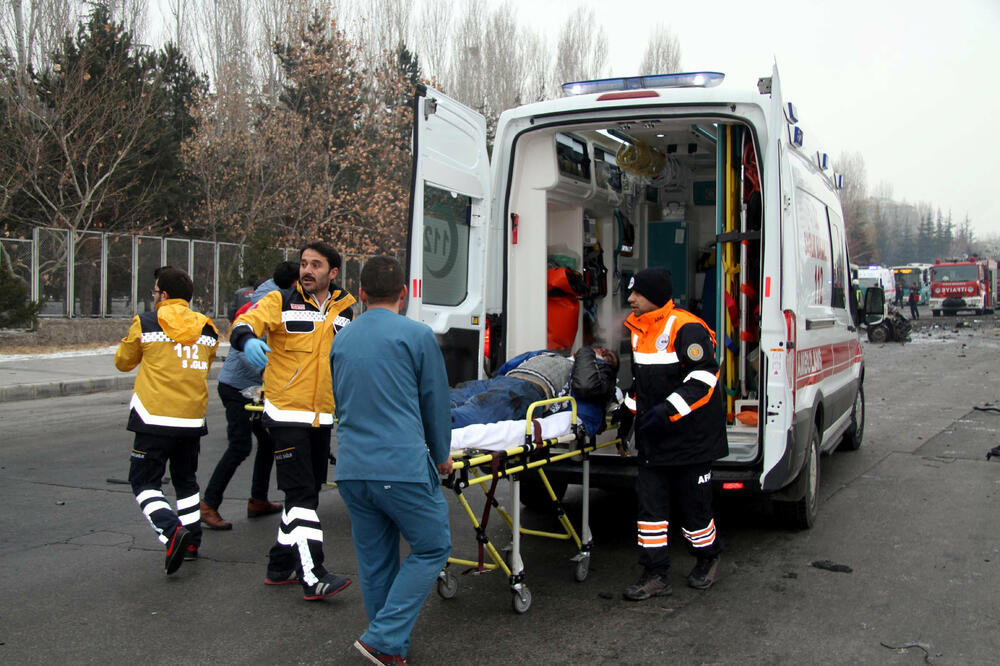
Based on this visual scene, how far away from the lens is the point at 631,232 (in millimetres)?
8766

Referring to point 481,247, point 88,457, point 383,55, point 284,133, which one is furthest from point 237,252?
point 481,247

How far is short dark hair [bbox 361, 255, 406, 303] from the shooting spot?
3812 millimetres

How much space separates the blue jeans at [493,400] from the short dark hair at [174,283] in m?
1.72

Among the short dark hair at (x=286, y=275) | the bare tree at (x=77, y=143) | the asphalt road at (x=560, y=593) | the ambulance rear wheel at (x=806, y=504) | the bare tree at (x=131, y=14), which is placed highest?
the bare tree at (x=131, y=14)

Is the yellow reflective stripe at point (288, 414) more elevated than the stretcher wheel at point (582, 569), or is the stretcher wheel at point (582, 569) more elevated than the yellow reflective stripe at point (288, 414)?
the yellow reflective stripe at point (288, 414)

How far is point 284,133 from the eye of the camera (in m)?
28.1

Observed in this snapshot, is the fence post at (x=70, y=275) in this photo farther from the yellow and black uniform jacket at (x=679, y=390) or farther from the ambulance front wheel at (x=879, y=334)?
the ambulance front wheel at (x=879, y=334)

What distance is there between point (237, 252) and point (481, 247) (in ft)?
67.2

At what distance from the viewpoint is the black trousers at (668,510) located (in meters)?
4.88

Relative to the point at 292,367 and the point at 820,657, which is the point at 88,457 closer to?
the point at 292,367

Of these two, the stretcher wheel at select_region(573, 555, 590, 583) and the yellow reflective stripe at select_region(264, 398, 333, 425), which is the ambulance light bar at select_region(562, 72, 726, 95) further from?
the stretcher wheel at select_region(573, 555, 590, 583)

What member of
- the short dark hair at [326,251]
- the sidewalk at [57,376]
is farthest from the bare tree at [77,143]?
the short dark hair at [326,251]

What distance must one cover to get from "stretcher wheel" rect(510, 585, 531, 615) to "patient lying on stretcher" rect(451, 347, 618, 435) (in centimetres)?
87

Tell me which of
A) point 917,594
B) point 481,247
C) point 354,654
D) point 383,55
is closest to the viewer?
point 354,654
